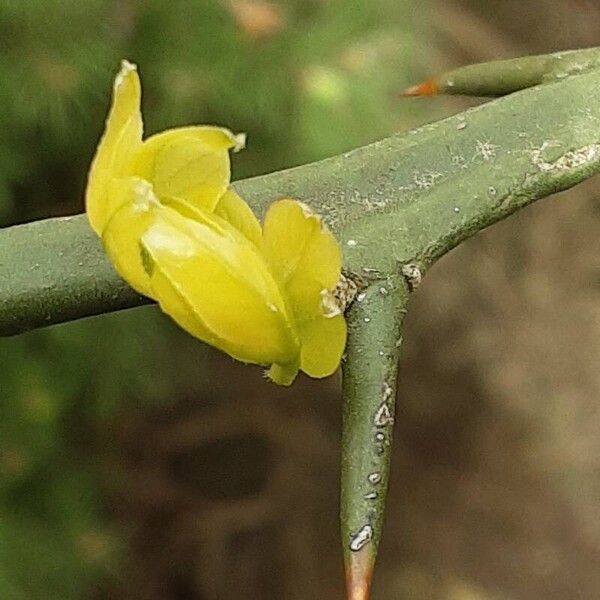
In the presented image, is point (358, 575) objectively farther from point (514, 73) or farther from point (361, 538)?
point (514, 73)

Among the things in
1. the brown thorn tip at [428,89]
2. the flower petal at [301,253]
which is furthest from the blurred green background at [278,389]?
the flower petal at [301,253]

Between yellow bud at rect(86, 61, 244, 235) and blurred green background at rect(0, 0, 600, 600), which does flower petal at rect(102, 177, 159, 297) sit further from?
blurred green background at rect(0, 0, 600, 600)

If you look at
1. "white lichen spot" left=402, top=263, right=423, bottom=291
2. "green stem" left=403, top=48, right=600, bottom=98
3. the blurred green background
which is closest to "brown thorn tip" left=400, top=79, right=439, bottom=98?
"green stem" left=403, top=48, right=600, bottom=98

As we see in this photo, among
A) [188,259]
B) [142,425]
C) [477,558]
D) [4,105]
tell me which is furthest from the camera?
[477,558]

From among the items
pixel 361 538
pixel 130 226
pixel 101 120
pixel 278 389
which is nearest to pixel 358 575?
pixel 361 538

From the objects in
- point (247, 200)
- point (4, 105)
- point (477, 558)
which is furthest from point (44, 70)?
point (477, 558)

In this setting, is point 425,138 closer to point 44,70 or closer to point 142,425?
point 44,70
